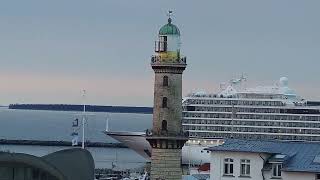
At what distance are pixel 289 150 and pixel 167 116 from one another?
13.6 meters

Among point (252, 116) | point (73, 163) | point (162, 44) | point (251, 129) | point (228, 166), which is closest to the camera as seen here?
point (73, 163)

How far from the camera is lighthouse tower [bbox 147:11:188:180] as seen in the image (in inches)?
1809

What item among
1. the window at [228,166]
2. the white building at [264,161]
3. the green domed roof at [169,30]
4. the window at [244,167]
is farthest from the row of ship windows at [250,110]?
the window at [244,167]

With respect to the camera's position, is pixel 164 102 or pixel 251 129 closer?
pixel 164 102

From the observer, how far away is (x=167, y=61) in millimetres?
47312

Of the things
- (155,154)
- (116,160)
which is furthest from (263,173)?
(116,160)

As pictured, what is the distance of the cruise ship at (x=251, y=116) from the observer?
107 metres

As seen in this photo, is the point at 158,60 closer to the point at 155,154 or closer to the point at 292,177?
the point at 155,154

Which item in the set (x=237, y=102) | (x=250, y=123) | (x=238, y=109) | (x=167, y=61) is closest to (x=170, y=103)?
(x=167, y=61)

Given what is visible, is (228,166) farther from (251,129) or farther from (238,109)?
(238,109)

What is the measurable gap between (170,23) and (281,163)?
18.4 metres

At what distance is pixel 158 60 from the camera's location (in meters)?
47.3

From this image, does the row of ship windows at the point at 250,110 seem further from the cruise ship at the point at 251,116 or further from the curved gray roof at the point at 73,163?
the curved gray roof at the point at 73,163

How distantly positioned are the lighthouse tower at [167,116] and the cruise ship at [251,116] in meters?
58.1
